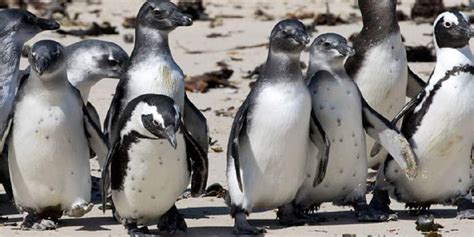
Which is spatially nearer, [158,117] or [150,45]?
[158,117]

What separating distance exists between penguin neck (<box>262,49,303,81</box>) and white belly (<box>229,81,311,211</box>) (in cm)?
5

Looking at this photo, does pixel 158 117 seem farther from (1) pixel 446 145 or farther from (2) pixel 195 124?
(1) pixel 446 145

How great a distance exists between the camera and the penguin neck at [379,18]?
9.77 metres

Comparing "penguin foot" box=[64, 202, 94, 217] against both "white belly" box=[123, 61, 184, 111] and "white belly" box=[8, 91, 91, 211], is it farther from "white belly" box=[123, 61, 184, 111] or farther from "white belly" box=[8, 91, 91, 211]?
"white belly" box=[123, 61, 184, 111]

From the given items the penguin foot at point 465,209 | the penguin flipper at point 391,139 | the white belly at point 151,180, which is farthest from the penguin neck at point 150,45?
the penguin foot at point 465,209

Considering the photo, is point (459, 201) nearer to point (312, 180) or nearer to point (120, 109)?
point (312, 180)

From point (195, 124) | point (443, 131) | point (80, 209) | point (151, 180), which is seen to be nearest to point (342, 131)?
point (443, 131)

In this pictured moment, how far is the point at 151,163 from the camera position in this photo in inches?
310

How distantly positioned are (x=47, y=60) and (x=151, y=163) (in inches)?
32.8

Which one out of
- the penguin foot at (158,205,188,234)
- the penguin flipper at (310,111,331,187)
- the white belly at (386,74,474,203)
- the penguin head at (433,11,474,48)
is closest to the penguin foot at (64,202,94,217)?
the penguin foot at (158,205,188,234)

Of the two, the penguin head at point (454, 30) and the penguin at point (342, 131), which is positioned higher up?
the penguin head at point (454, 30)

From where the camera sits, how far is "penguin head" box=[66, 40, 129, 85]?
9.48 m

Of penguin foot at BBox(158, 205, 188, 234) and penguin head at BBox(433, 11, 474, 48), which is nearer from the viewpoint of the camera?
penguin foot at BBox(158, 205, 188, 234)

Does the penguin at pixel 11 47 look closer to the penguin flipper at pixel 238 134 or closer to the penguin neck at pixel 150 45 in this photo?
the penguin neck at pixel 150 45
